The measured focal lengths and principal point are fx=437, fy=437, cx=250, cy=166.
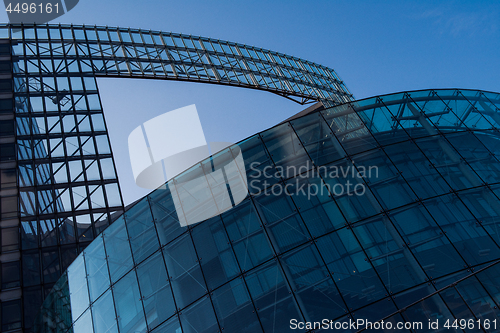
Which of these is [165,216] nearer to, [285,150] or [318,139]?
[285,150]

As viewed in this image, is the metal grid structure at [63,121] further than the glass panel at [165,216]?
Yes

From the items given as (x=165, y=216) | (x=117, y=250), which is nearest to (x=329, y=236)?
(x=165, y=216)

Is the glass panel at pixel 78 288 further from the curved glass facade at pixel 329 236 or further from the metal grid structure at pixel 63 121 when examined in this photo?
A: the metal grid structure at pixel 63 121

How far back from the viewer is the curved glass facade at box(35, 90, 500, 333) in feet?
45.7

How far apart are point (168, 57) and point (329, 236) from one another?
30504 mm

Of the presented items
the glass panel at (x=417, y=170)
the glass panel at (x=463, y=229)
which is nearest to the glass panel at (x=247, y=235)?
the glass panel at (x=417, y=170)

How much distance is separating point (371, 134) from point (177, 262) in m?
9.29

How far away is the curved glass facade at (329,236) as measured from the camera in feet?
45.7

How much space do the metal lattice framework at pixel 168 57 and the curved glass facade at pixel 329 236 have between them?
22.7m

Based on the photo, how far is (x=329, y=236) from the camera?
1510 centimetres

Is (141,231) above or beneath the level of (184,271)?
above

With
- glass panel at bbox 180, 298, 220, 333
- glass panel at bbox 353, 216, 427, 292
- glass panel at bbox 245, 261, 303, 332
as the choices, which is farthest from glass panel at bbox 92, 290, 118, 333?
glass panel at bbox 353, 216, 427, 292

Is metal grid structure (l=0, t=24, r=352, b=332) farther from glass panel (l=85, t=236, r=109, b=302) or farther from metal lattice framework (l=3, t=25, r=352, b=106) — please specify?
glass panel (l=85, t=236, r=109, b=302)

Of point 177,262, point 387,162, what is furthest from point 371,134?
point 177,262
